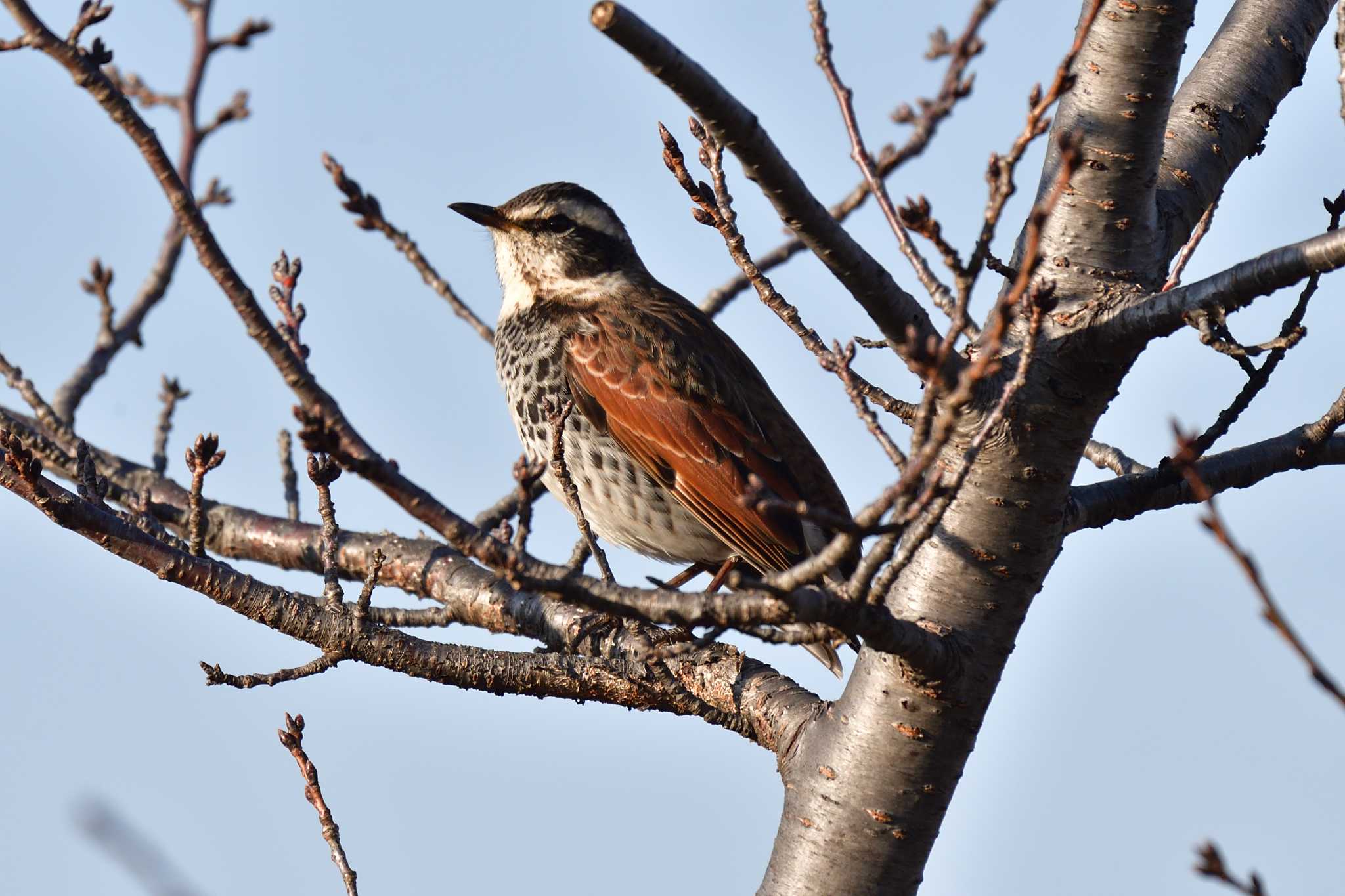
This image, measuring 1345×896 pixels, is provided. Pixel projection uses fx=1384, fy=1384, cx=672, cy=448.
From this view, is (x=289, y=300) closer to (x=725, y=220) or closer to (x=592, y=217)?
(x=725, y=220)

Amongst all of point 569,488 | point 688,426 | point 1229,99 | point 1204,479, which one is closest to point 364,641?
point 569,488

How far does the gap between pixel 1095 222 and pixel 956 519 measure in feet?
3.30

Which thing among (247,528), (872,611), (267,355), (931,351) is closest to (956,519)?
(872,611)

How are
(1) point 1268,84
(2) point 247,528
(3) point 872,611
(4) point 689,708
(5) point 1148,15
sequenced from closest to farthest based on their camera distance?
1. (3) point 872,611
2. (5) point 1148,15
3. (4) point 689,708
4. (1) point 1268,84
5. (2) point 247,528

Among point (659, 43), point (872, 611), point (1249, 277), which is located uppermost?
point (1249, 277)

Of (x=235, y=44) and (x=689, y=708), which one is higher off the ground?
(x=235, y=44)

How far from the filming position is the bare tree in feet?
9.34

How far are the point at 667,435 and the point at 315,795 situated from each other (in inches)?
106

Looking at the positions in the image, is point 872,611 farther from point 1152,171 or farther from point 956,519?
point 1152,171

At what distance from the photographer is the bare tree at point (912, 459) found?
2.85 m

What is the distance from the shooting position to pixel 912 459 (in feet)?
9.29

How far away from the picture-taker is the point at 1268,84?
5.24m

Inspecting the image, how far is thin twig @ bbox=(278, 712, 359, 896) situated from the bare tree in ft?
0.05

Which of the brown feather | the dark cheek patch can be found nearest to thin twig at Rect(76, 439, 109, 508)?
the brown feather
